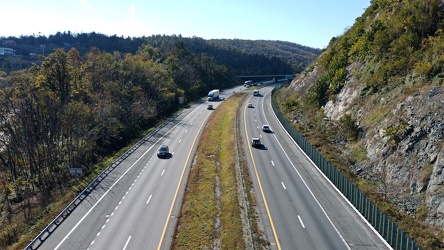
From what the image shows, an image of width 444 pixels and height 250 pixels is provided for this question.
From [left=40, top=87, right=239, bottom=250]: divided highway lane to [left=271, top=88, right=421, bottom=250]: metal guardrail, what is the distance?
17012mm

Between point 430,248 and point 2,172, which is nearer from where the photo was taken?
point 430,248

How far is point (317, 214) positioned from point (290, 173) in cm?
1207

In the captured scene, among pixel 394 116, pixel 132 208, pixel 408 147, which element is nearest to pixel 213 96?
pixel 394 116

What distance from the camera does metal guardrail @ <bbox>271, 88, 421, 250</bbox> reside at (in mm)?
25375

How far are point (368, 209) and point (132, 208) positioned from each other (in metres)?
22.1

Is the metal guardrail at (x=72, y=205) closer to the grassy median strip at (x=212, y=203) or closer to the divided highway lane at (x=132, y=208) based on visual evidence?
the divided highway lane at (x=132, y=208)

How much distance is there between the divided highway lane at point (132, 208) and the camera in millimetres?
28906

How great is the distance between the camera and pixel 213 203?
36656 millimetres

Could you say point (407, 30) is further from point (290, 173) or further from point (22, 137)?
point (22, 137)

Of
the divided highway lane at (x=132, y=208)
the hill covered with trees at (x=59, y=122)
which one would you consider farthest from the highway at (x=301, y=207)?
the hill covered with trees at (x=59, y=122)

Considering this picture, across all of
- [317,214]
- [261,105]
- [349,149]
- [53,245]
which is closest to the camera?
[53,245]

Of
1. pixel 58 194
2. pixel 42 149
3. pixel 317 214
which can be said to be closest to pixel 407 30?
pixel 317 214

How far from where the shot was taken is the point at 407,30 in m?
54.1

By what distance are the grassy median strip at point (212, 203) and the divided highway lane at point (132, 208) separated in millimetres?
1285
